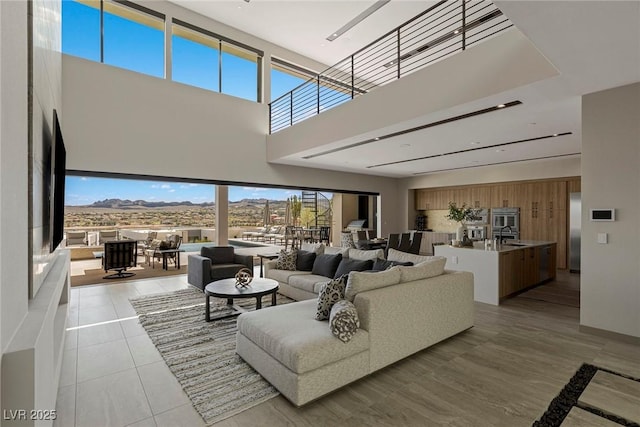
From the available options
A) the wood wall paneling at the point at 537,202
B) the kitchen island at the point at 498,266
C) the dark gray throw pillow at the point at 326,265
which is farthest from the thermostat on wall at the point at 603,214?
the wood wall paneling at the point at 537,202

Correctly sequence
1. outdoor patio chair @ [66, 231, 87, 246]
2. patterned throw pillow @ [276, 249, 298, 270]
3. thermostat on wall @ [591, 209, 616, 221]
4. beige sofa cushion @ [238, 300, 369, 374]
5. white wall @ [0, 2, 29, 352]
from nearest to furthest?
1. white wall @ [0, 2, 29, 352]
2. beige sofa cushion @ [238, 300, 369, 374]
3. thermostat on wall @ [591, 209, 616, 221]
4. patterned throw pillow @ [276, 249, 298, 270]
5. outdoor patio chair @ [66, 231, 87, 246]

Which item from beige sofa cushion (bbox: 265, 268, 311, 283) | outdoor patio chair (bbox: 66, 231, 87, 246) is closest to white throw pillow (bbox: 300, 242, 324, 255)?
beige sofa cushion (bbox: 265, 268, 311, 283)

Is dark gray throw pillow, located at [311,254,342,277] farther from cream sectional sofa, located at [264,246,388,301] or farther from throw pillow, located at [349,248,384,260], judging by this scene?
throw pillow, located at [349,248,384,260]

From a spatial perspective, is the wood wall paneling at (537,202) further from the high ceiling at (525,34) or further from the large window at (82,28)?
the large window at (82,28)

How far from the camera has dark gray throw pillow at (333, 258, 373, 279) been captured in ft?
14.6

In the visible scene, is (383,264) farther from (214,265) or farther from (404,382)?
(214,265)

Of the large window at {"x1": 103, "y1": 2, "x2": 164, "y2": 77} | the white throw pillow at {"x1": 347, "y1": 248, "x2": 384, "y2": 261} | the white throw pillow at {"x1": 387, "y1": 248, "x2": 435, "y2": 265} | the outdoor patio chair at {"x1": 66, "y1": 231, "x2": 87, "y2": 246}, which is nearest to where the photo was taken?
the white throw pillow at {"x1": 387, "y1": 248, "x2": 435, "y2": 265}

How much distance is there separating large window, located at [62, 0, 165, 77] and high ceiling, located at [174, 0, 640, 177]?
3.13 ft

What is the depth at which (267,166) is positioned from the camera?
7766 millimetres

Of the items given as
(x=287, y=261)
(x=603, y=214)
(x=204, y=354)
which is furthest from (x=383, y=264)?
(x=603, y=214)

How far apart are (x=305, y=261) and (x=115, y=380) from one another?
3.28 meters

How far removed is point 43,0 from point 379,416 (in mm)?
3818

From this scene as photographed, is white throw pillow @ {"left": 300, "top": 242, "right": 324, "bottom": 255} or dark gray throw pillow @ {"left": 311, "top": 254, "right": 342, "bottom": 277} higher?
white throw pillow @ {"left": 300, "top": 242, "right": 324, "bottom": 255}

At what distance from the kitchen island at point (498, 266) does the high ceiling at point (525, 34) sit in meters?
2.00
